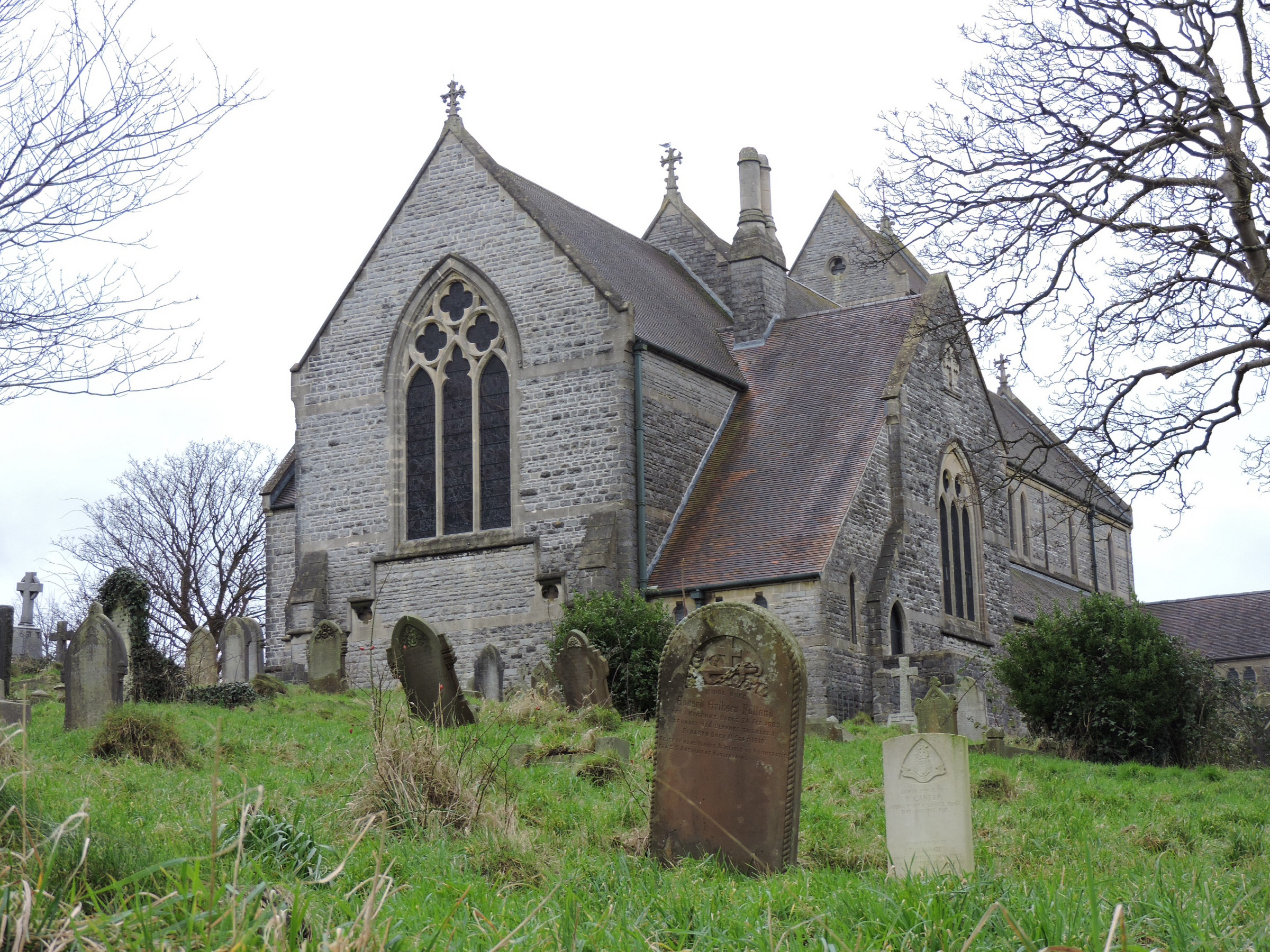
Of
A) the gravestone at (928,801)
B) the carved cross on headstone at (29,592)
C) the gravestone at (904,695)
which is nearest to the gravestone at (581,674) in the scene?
the gravestone at (904,695)

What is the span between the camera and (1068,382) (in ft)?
49.1

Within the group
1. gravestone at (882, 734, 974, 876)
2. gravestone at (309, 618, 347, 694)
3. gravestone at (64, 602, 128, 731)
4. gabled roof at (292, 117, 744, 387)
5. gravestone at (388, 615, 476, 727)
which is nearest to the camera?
gravestone at (882, 734, 974, 876)

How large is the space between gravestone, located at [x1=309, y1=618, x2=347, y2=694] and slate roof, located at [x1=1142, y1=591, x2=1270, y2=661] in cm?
3089

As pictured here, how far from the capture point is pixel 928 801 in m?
7.55

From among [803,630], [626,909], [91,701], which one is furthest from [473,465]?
[626,909]

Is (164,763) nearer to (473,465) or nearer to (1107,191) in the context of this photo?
(1107,191)

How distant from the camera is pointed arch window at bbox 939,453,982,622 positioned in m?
25.0

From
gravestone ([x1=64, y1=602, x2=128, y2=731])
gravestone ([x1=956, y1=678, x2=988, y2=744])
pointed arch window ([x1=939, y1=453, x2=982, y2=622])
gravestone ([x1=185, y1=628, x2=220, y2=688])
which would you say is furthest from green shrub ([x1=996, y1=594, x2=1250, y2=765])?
gravestone ([x1=64, y1=602, x2=128, y2=731])

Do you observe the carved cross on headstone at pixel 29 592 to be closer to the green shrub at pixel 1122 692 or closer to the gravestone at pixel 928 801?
the green shrub at pixel 1122 692

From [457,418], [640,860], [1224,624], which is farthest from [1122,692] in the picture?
[1224,624]

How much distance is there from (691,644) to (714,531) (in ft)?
47.6

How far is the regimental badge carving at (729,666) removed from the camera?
795cm

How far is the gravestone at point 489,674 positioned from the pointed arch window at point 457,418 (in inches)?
147

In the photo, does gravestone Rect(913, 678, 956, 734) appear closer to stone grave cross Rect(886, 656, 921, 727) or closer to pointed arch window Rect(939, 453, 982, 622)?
stone grave cross Rect(886, 656, 921, 727)
